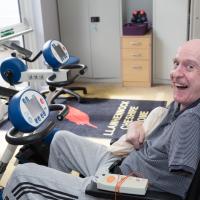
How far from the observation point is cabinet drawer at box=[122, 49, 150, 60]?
444 centimetres

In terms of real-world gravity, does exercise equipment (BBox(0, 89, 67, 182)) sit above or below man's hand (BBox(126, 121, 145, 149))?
above

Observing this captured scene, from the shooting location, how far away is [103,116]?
3.70m

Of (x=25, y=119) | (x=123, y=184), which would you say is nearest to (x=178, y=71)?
(x=123, y=184)

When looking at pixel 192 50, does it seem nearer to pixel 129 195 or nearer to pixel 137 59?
pixel 129 195

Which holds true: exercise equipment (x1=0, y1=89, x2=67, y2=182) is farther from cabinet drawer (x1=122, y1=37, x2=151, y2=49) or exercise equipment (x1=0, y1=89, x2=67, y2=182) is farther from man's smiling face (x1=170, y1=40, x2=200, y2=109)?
cabinet drawer (x1=122, y1=37, x2=151, y2=49)

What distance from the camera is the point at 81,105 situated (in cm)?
404

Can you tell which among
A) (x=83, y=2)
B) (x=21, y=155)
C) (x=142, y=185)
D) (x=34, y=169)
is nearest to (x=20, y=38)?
(x=83, y=2)

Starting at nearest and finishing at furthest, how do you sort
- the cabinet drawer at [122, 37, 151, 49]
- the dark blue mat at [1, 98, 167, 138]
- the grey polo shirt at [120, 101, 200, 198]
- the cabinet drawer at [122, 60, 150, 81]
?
the grey polo shirt at [120, 101, 200, 198]
the dark blue mat at [1, 98, 167, 138]
the cabinet drawer at [122, 37, 151, 49]
the cabinet drawer at [122, 60, 150, 81]

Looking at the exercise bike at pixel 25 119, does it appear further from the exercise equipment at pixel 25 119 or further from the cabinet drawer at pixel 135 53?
the cabinet drawer at pixel 135 53

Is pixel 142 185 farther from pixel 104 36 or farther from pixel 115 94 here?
pixel 104 36

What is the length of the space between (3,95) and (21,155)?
39 centimetres

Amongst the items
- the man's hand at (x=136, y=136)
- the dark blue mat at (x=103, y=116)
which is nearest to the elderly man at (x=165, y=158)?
the man's hand at (x=136, y=136)

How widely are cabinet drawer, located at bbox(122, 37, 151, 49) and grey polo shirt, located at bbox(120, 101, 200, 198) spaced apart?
292 cm

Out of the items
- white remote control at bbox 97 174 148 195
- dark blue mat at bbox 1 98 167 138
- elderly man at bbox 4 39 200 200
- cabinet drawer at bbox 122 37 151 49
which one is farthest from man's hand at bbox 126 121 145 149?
cabinet drawer at bbox 122 37 151 49
